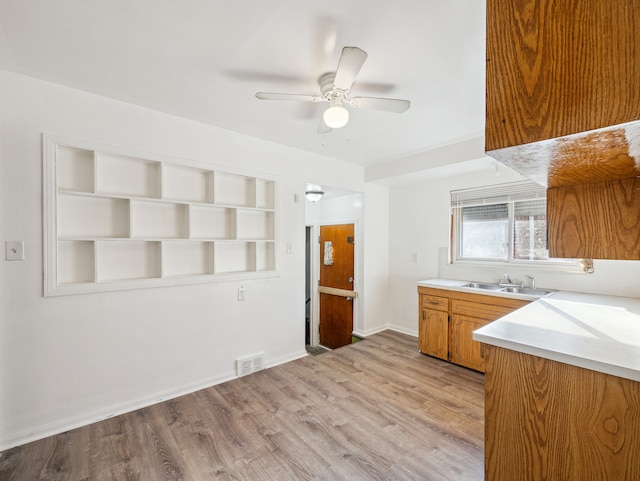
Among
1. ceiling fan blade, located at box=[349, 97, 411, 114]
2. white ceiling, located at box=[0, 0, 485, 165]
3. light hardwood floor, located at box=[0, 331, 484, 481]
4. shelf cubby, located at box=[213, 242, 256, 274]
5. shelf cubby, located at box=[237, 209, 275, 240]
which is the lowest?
light hardwood floor, located at box=[0, 331, 484, 481]

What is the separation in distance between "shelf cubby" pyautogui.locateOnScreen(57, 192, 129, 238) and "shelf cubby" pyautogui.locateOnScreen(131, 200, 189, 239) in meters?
0.09


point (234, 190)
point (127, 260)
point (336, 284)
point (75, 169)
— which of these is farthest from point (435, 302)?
Result: point (75, 169)

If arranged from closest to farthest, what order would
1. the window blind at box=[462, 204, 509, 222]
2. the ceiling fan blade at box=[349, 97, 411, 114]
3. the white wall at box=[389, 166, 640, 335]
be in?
the ceiling fan blade at box=[349, 97, 411, 114]
the white wall at box=[389, 166, 640, 335]
the window blind at box=[462, 204, 509, 222]

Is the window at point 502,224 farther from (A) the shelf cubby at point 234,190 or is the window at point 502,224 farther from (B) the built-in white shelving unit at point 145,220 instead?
(A) the shelf cubby at point 234,190

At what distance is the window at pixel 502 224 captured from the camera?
324 cm

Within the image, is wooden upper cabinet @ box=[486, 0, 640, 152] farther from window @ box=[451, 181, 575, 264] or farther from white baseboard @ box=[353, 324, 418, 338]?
white baseboard @ box=[353, 324, 418, 338]

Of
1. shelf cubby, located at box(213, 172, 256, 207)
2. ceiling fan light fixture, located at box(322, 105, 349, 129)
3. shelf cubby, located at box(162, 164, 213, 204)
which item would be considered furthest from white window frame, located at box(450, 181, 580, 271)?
shelf cubby, located at box(162, 164, 213, 204)

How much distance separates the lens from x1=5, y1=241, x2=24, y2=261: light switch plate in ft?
6.45

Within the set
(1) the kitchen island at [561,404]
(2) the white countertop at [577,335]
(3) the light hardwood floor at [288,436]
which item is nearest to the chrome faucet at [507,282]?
(3) the light hardwood floor at [288,436]

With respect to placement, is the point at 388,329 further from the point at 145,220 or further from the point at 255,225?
the point at 145,220

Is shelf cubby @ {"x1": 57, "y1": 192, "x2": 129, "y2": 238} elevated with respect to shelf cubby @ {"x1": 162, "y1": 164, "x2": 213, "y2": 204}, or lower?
lower

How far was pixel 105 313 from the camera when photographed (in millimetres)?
2309

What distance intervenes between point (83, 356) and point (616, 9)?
10.4ft

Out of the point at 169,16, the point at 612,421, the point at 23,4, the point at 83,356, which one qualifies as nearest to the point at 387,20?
the point at 169,16
